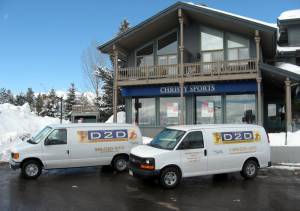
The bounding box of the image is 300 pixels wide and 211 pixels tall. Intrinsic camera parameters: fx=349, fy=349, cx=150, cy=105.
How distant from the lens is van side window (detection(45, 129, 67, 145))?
12242 millimetres

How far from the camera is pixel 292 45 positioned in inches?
1065

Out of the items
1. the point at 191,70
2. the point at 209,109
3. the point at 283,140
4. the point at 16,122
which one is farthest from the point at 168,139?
the point at 16,122

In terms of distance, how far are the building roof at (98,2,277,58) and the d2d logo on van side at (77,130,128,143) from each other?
36.0ft

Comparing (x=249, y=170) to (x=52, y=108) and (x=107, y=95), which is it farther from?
(x=52, y=108)

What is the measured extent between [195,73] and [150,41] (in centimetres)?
507

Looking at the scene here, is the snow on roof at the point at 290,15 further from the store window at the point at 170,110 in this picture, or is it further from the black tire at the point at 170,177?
the black tire at the point at 170,177

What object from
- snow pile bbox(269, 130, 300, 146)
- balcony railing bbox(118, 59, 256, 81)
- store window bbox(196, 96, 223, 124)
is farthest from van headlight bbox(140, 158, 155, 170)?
store window bbox(196, 96, 223, 124)

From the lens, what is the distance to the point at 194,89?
74.9 feet

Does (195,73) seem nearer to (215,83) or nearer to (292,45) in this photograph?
(215,83)

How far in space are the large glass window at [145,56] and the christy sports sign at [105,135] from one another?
12119 millimetres

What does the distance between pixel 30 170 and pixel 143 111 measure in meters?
13.6

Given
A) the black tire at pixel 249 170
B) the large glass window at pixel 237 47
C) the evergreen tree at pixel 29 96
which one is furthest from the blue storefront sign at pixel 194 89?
the evergreen tree at pixel 29 96

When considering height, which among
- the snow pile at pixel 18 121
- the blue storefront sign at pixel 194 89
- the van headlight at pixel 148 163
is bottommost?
the van headlight at pixel 148 163

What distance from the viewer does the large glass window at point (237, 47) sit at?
22922 mm
